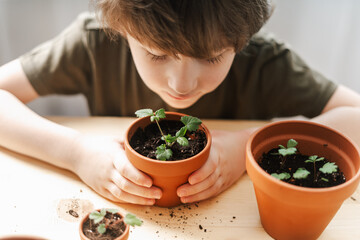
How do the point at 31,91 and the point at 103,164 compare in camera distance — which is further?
the point at 31,91

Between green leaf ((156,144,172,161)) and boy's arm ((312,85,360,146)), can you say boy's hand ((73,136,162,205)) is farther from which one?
boy's arm ((312,85,360,146))

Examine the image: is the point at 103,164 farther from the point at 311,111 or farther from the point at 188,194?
the point at 311,111

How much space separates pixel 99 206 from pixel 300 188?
0.39m

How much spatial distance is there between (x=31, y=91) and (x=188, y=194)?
565mm

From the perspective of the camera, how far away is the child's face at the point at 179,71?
2.39 ft

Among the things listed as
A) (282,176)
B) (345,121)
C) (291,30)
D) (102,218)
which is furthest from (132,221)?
(291,30)

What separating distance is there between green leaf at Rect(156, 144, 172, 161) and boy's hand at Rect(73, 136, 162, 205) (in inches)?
2.4

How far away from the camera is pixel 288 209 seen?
0.61 meters

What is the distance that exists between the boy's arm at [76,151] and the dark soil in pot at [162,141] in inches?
1.7

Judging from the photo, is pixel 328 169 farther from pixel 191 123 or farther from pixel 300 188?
pixel 191 123

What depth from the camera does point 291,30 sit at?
1.33 meters

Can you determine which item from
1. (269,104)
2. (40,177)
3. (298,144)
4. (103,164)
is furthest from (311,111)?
(40,177)

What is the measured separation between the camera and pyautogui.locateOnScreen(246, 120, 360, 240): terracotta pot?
0.58m

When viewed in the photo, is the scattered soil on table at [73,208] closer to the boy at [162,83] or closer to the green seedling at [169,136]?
the boy at [162,83]
